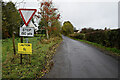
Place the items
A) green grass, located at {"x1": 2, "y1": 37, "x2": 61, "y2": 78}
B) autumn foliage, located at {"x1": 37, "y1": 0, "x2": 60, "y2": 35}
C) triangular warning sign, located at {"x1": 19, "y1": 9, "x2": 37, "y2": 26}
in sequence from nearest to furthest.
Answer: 1. green grass, located at {"x1": 2, "y1": 37, "x2": 61, "y2": 78}
2. triangular warning sign, located at {"x1": 19, "y1": 9, "x2": 37, "y2": 26}
3. autumn foliage, located at {"x1": 37, "y1": 0, "x2": 60, "y2": 35}

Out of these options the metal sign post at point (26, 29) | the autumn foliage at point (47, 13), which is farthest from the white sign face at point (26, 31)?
the autumn foliage at point (47, 13)

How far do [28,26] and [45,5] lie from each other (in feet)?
35.6

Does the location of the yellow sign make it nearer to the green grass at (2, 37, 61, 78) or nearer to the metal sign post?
the metal sign post

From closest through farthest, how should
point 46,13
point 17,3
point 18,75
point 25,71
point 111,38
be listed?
point 18,75
point 25,71
point 17,3
point 111,38
point 46,13

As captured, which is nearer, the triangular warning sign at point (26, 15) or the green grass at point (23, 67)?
the green grass at point (23, 67)

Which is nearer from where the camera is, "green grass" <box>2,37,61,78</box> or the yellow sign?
"green grass" <box>2,37,61,78</box>

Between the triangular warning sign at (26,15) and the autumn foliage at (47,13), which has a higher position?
the autumn foliage at (47,13)

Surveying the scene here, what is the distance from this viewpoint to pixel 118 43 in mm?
7262

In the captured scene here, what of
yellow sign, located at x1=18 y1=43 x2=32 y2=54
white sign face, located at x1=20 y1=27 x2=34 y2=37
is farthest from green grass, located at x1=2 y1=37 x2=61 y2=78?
white sign face, located at x1=20 y1=27 x2=34 y2=37

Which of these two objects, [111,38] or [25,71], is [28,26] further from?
[111,38]

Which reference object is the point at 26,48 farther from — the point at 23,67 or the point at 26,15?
the point at 26,15

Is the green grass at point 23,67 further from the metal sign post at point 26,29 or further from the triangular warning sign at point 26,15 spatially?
the triangular warning sign at point 26,15

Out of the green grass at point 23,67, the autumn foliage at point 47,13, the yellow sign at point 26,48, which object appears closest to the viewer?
the green grass at point 23,67

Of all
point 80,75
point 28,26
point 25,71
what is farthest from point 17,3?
point 80,75
